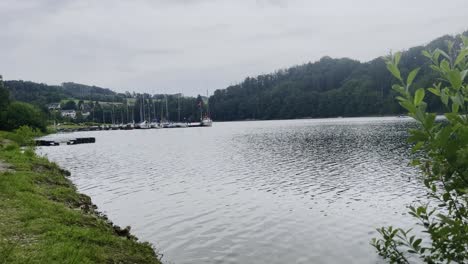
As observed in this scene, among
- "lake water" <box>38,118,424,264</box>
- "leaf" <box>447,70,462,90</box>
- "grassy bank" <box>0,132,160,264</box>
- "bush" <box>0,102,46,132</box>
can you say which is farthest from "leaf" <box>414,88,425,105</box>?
"bush" <box>0,102,46,132</box>

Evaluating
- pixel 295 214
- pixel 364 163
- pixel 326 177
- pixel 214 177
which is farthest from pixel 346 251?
pixel 364 163

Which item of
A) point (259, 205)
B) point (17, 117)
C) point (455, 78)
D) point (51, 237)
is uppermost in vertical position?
point (17, 117)

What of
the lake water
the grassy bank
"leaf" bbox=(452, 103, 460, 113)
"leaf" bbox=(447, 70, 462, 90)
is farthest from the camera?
the lake water

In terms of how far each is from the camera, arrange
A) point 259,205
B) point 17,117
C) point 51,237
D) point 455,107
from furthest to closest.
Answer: point 17,117
point 259,205
point 51,237
point 455,107

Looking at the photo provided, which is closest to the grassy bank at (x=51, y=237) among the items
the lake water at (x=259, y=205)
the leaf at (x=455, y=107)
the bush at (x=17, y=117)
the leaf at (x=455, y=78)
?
the lake water at (x=259, y=205)

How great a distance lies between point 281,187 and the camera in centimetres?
3206

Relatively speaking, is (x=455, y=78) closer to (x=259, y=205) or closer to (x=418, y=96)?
(x=418, y=96)

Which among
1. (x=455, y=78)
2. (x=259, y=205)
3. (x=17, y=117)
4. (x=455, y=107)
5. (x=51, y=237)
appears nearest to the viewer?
(x=455, y=78)

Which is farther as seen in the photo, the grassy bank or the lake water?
the lake water

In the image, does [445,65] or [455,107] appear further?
[455,107]

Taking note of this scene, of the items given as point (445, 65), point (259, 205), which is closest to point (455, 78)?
point (445, 65)

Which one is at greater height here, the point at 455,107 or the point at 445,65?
the point at 445,65

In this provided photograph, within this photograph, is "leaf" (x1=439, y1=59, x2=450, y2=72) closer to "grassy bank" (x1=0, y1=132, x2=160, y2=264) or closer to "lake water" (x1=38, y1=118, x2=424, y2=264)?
"grassy bank" (x1=0, y1=132, x2=160, y2=264)

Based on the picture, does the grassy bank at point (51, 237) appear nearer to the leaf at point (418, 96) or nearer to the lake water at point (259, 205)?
the lake water at point (259, 205)
